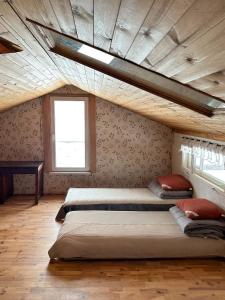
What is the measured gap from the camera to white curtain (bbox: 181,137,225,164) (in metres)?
3.14

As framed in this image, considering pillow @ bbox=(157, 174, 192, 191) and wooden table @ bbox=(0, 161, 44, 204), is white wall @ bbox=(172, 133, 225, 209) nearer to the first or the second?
pillow @ bbox=(157, 174, 192, 191)

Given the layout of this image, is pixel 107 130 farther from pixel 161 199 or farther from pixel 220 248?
pixel 220 248

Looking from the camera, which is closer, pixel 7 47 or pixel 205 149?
pixel 7 47

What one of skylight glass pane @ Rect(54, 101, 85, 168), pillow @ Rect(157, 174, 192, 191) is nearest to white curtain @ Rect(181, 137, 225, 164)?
pillow @ Rect(157, 174, 192, 191)

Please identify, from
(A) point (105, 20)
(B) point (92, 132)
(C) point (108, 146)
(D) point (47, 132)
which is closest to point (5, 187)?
(D) point (47, 132)

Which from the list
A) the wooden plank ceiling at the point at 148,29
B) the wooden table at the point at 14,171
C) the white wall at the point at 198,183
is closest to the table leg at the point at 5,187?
the wooden table at the point at 14,171

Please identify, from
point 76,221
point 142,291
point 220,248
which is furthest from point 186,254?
point 76,221

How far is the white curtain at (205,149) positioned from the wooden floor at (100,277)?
110 centimetres

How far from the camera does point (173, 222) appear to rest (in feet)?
10.8

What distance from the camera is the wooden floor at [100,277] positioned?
237cm

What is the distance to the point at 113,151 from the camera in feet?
17.4

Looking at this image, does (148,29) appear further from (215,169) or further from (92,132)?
(92,132)

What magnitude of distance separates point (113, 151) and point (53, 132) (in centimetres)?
117

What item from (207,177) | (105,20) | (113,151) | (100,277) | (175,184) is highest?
(105,20)
